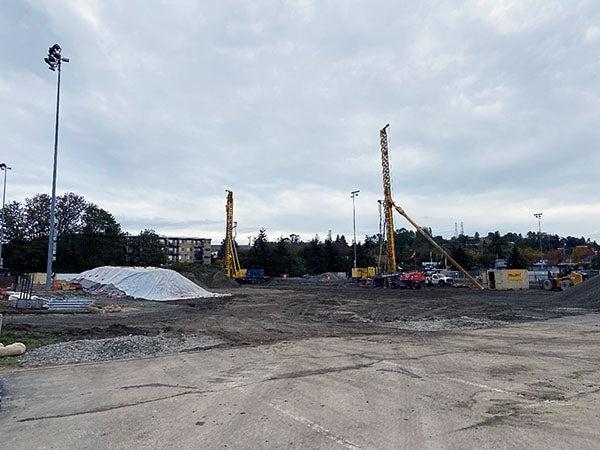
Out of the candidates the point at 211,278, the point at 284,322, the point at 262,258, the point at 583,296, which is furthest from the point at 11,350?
the point at 262,258

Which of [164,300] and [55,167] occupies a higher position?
[55,167]

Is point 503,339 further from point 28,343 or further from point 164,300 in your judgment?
point 164,300

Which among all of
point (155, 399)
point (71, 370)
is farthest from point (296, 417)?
point (71, 370)

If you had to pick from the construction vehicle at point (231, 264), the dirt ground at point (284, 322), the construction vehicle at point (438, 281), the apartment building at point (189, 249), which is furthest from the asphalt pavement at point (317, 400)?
the apartment building at point (189, 249)

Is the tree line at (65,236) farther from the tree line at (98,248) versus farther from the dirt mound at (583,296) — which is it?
the dirt mound at (583,296)

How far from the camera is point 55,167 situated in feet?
111

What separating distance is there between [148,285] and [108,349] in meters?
27.6

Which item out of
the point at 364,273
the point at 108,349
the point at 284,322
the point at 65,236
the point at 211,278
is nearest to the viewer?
the point at 108,349

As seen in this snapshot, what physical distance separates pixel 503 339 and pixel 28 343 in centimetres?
1339

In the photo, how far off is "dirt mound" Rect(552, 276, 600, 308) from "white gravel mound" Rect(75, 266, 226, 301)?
2644 cm

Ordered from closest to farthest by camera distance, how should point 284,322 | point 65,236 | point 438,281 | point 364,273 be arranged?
point 284,322, point 438,281, point 364,273, point 65,236

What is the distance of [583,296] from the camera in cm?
2942

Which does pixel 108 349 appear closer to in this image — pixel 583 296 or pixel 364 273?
pixel 583 296

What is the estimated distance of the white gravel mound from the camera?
38.1m
